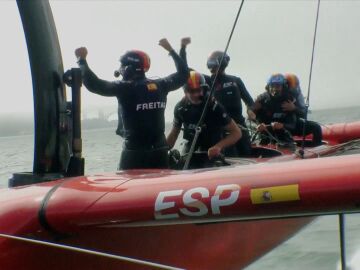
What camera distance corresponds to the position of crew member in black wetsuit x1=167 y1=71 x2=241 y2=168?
6.16 metres

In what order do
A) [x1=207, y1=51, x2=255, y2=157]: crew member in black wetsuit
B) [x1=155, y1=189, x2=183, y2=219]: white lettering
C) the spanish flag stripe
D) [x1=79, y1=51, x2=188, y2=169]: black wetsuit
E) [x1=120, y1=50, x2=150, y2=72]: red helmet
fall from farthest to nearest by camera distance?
[x1=207, y1=51, x2=255, y2=157]: crew member in black wetsuit, [x1=120, y1=50, x2=150, y2=72]: red helmet, [x1=79, y1=51, x2=188, y2=169]: black wetsuit, [x1=155, y1=189, x2=183, y2=219]: white lettering, the spanish flag stripe

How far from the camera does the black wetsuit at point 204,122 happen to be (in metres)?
6.21

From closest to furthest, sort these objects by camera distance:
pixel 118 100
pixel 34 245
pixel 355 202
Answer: pixel 355 202
pixel 34 245
pixel 118 100

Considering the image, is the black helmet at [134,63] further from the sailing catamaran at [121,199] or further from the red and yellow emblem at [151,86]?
the sailing catamaran at [121,199]

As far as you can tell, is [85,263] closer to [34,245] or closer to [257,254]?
[34,245]

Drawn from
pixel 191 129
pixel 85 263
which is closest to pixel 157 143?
pixel 191 129

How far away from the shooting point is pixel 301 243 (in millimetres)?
7121

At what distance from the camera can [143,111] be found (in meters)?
5.26

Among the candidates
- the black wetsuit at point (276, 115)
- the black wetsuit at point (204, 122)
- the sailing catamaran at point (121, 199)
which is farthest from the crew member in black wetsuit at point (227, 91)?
the sailing catamaran at point (121, 199)

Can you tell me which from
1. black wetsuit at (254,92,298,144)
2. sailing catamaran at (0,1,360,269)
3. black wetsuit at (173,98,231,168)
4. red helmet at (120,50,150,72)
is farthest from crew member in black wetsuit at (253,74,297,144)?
sailing catamaran at (0,1,360,269)

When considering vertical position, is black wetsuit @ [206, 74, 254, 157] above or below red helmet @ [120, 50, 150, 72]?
below

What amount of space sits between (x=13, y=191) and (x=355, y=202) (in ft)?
6.77

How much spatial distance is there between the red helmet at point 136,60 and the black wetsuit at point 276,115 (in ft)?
12.4

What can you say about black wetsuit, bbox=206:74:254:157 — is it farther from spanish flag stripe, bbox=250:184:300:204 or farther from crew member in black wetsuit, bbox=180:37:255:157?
spanish flag stripe, bbox=250:184:300:204
